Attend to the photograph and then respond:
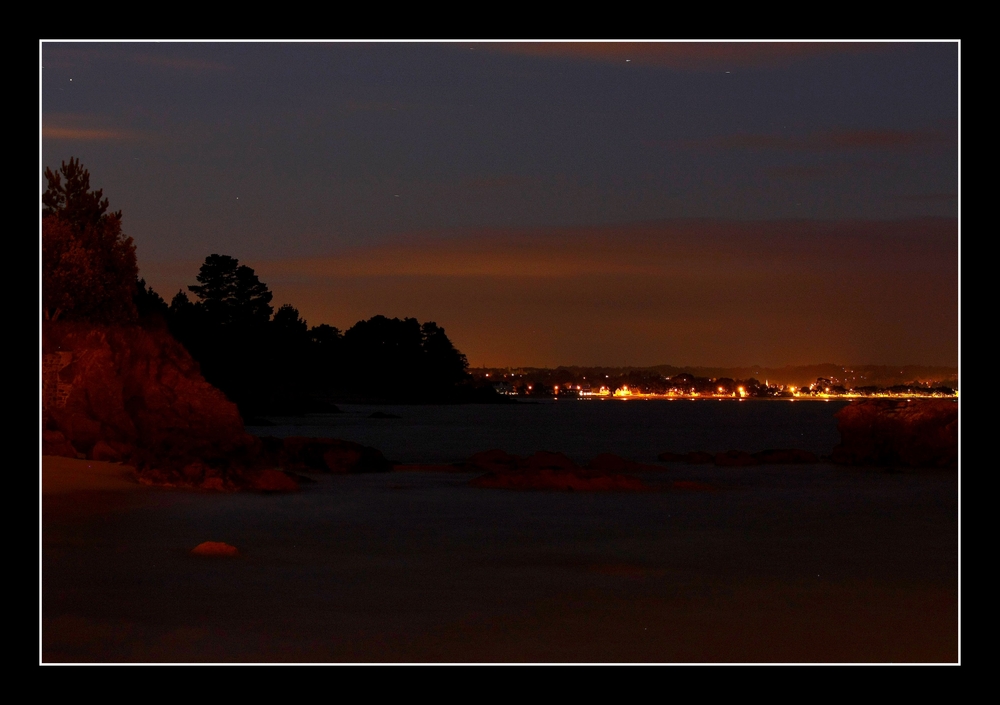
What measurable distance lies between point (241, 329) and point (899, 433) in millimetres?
67521

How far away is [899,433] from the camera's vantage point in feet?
132

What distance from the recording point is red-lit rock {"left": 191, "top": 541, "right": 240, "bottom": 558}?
1695 cm

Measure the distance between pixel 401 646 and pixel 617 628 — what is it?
8.14ft

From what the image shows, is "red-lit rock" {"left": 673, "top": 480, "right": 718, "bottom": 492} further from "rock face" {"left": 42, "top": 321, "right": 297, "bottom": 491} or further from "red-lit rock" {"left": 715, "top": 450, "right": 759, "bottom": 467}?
"rock face" {"left": 42, "top": 321, "right": 297, "bottom": 491}

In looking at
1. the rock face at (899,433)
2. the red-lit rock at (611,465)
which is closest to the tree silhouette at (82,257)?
the red-lit rock at (611,465)

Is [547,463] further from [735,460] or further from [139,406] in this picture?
[139,406]

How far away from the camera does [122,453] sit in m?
26.2

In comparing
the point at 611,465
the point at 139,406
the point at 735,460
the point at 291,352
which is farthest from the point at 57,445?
the point at 291,352

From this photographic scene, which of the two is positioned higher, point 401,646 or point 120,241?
point 120,241

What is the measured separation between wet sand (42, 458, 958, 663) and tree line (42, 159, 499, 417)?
616 cm

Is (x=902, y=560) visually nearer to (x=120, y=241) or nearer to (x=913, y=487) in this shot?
(x=913, y=487)

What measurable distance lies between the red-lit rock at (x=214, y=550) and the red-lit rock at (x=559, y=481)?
13.3 metres

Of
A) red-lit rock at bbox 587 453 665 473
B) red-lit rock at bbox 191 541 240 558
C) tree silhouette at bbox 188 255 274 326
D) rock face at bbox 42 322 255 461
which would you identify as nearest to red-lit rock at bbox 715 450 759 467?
red-lit rock at bbox 587 453 665 473
